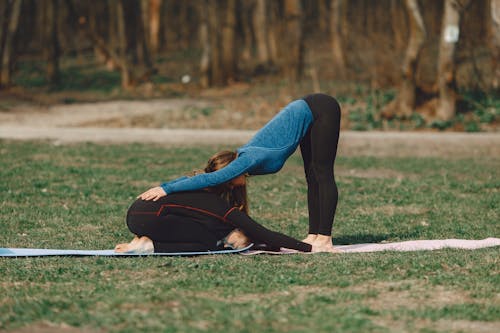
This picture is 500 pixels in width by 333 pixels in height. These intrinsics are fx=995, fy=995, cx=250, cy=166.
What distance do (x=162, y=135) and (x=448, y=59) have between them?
6.26 meters

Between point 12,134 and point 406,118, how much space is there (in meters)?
8.41

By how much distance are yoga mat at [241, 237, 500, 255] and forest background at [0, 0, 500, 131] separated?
366 inches

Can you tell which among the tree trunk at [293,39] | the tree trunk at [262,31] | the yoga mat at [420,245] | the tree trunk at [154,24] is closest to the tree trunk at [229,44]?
the tree trunk at [293,39]

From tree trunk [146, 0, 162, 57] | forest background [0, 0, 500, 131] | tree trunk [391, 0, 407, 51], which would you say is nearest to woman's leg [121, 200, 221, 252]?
forest background [0, 0, 500, 131]

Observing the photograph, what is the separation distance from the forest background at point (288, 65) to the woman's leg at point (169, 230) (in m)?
10.7

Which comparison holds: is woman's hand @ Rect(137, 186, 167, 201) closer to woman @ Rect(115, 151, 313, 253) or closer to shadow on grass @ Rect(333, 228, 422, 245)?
woman @ Rect(115, 151, 313, 253)

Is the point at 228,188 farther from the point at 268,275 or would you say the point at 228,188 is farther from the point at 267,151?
the point at 268,275

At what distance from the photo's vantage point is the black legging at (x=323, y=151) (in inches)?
310

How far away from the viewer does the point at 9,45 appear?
2980 centimetres

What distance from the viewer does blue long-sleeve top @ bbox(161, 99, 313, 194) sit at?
7422 mm

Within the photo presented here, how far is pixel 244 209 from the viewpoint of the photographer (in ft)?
25.8

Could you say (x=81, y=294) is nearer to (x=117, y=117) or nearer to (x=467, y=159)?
(x=467, y=159)

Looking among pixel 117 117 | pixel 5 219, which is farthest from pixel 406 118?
pixel 5 219

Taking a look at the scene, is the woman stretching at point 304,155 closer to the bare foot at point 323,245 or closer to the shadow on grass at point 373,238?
the bare foot at point 323,245
